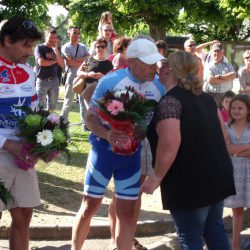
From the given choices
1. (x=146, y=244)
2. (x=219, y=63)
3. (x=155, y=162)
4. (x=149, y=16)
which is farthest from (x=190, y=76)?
A: (x=149, y=16)

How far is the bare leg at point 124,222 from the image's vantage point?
168 inches

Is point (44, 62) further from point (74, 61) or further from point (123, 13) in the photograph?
point (123, 13)

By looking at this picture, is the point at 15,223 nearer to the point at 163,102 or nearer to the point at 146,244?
the point at 163,102

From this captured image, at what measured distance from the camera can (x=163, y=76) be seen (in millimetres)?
3820

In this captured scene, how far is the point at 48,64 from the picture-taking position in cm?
951

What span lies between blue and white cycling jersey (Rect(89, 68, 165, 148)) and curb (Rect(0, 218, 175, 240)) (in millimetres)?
1440

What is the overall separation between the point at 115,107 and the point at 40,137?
0.56 meters

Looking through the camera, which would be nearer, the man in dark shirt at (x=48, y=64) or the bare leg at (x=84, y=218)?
the bare leg at (x=84, y=218)

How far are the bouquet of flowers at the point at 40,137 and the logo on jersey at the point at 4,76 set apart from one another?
234 mm

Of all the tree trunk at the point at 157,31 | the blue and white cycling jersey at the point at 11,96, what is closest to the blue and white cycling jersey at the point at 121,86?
the blue and white cycling jersey at the point at 11,96

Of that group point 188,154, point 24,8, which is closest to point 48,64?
point 24,8

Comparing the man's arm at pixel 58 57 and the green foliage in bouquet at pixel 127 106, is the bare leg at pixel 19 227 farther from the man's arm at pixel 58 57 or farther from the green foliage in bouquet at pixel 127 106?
the man's arm at pixel 58 57

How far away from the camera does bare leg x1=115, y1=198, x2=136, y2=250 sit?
168 inches

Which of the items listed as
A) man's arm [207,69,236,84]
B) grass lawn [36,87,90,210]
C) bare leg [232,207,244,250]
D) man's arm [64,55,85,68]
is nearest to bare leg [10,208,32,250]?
grass lawn [36,87,90,210]
